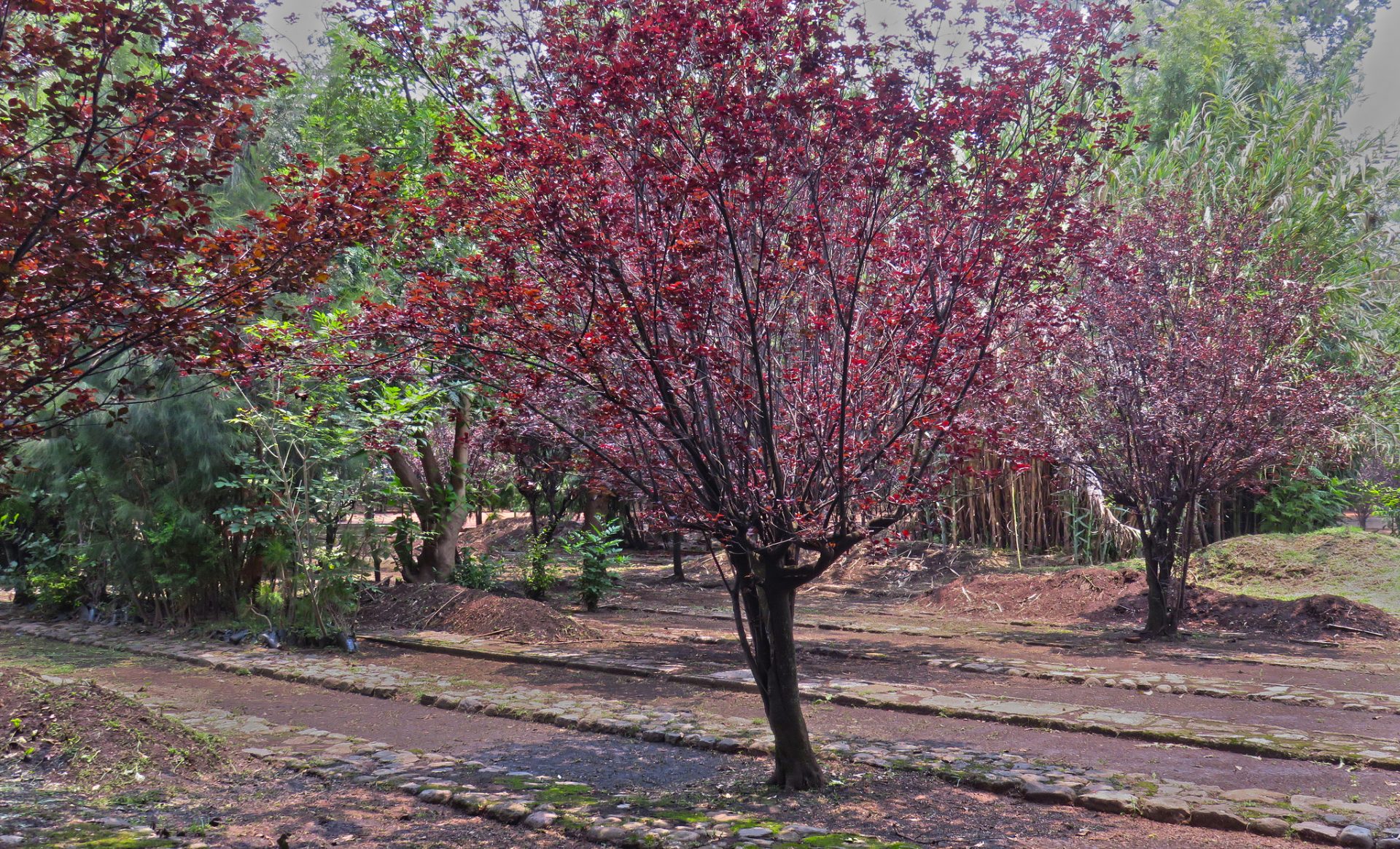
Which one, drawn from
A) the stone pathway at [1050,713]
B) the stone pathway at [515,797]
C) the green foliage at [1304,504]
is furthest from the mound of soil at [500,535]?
the stone pathway at [515,797]

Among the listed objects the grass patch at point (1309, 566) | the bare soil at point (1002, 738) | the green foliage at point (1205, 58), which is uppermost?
the green foliage at point (1205, 58)

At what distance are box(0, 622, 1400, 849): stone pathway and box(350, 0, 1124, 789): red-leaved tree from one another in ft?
3.41

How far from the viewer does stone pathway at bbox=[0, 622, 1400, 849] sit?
4906 mm

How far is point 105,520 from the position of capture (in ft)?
41.2

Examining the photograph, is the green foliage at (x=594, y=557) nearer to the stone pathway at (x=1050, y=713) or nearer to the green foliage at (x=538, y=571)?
the green foliage at (x=538, y=571)

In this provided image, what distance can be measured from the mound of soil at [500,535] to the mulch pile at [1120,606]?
12.7 m

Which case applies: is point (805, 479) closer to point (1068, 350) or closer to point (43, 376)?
point (43, 376)

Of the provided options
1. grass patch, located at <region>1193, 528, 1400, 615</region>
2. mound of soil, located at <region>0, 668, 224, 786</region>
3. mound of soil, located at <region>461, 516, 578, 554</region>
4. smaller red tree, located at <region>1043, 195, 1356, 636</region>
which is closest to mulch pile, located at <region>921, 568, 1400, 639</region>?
grass patch, located at <region>1193, 528, 1400, 615</region>

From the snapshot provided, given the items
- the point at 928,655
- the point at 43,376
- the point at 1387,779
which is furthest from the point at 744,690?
the point at 43,376

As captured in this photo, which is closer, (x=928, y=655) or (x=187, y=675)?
(x=187, y=675)

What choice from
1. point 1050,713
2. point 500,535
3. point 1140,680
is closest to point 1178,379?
point 1140,680

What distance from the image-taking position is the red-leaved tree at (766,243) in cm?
470

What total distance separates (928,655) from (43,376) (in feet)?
27.7

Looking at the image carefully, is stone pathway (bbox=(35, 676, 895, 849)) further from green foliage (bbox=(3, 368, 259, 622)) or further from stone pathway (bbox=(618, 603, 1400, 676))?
stone pathway (bbox=(618, 603, 1400, 676))
